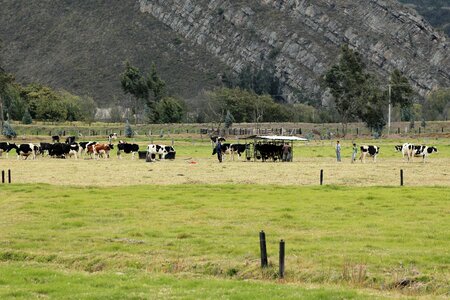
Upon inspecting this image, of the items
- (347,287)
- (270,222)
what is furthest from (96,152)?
(347,287)

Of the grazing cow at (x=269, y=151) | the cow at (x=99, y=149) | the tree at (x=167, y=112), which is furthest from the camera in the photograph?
the tree at (x=167, y=112)

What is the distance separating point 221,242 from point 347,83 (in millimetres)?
118790

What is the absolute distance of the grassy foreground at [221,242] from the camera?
22.3 metres

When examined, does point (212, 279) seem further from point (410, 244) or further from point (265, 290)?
point (410, 244)

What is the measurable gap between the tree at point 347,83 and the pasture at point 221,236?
91568 millimetres

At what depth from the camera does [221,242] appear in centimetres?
2920

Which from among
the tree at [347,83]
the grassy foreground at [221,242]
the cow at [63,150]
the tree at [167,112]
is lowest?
the grassy foreground at [221,242]

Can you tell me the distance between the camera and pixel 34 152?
3073 inches

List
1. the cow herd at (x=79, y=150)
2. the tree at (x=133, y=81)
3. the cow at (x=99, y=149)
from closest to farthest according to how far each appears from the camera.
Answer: the cow herd at (x=79, y=150) < the cow at (x=99, y=149) < the tree at (x=133, y=81)

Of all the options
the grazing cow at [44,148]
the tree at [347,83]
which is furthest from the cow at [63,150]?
the tree at [347,83]

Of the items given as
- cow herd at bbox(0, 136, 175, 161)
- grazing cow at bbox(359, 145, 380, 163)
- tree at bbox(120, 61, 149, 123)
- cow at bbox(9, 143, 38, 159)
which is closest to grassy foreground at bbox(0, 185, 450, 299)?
grazing cow at bbox(359, 145, 380, 163)

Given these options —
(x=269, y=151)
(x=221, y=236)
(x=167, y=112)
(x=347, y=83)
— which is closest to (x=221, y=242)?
(x=221, y=236)

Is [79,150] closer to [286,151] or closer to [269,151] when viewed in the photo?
[269,151]

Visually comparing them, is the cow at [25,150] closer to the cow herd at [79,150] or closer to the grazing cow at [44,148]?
the cow herd at [79,150]
